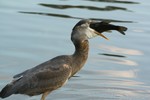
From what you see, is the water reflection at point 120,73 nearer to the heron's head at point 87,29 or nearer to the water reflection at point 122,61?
the water reflection at point 122,61

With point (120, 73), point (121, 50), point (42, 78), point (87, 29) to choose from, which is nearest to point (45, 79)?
point (42, 78)

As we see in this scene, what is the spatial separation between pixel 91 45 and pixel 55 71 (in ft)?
13.9

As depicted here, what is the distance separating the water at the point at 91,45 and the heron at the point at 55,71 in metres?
1.26

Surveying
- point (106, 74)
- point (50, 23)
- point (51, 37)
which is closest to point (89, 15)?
point (50, 23)

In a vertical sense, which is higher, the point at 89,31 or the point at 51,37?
the point at 89,31

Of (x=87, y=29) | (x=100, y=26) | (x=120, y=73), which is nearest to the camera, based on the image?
(x=87, y=29)

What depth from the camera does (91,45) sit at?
13.2 metres

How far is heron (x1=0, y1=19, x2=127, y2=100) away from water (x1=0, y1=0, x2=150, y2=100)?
1.26 m

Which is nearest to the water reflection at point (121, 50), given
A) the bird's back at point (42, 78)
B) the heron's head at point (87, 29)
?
the heron's head at point (87, 29)

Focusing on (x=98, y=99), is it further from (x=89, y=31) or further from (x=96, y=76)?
(x=89, y=31)

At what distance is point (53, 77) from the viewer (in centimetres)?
904

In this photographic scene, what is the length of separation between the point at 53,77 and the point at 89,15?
21.9 feet

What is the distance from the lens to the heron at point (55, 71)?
8.82 meters

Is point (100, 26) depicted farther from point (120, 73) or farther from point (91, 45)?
point (91, 45)
